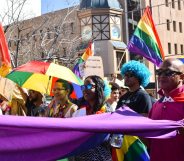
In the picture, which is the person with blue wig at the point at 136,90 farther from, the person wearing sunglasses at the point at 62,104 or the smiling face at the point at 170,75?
the smiling face at the point at 170,75

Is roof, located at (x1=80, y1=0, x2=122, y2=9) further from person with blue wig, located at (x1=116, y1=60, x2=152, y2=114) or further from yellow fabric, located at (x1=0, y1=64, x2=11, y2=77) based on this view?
person with blue wig, located at (x1=116, y1=60, x2=152, y2=114)

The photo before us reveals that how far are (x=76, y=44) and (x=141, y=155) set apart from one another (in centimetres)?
2603

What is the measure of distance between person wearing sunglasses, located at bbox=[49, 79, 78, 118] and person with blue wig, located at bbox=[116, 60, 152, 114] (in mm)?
646

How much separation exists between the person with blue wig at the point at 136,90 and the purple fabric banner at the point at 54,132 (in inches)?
53.5

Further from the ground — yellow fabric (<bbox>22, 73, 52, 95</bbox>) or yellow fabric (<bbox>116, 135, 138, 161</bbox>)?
yellow fabric (<bbox>22, 73, 52, 95</bbox>)

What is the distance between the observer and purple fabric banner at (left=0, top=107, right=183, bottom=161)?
3096 mm

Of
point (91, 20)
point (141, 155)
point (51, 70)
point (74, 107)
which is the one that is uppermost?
point (91, 20)

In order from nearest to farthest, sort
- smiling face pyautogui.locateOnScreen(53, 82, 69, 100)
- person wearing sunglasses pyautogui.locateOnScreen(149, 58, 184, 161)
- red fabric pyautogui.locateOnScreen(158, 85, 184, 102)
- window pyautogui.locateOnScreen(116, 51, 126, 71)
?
person wearing sunglasses pyautogui.locateOnScreen(149, 58, 184, 161), red fabric pyautogui.locateOnScreen(158, 85, 184, 102), smiling face pyautogui.locateOnScreen(53, 82, 69, 100), window pyautogui.locateOnScreen(116, 51, 126, 71)

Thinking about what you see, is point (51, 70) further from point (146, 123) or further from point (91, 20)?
point (91, 20)

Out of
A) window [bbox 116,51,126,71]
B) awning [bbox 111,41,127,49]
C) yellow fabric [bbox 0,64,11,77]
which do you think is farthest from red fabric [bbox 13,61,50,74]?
window [bbox 116,51,126,71]

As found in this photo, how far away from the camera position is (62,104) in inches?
232

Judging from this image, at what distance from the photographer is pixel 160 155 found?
12.6 feet

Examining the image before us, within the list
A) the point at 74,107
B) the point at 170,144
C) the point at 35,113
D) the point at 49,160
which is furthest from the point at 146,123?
the point at 35,113

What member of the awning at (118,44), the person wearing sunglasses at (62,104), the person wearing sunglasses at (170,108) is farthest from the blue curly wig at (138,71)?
the awning at (118,44)
